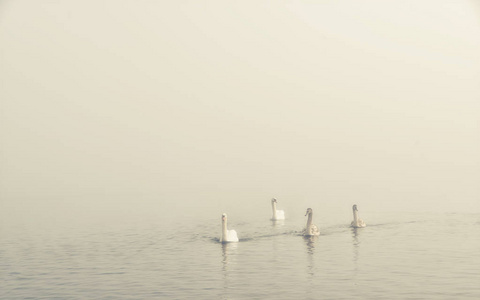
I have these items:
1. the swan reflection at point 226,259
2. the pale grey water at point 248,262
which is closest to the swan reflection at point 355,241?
the pale grey water at point 248,262

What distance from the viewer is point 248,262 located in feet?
130

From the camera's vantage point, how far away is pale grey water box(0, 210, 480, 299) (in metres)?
31.4

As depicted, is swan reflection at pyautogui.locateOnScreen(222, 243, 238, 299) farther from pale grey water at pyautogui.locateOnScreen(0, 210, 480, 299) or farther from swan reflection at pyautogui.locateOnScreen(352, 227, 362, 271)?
swan reflection at pyautogui.locateOnScreen(352, 227, 362, 271)

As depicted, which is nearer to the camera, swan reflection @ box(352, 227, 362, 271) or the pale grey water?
the pale grey water

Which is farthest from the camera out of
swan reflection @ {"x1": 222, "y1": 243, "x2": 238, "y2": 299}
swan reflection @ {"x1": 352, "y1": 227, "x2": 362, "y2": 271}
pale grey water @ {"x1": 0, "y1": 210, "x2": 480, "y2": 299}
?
swan reflection @ {"x1": 352, "y1": 227, "x2": 362, "y2": 271}

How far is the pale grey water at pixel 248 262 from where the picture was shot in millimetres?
31422

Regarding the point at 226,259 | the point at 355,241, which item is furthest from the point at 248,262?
the point at 355,241

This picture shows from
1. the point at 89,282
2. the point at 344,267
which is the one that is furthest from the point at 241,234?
the point at 89,282

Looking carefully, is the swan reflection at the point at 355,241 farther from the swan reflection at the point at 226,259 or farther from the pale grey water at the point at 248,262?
the swan reflection at the point at 226,259

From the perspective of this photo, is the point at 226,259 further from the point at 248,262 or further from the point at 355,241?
the point at 355,241

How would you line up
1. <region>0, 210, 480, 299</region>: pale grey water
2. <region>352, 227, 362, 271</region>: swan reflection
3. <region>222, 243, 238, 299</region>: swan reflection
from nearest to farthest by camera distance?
<region>0, 210, 480, 299</region>: pale grey water < <region>222, 243, 238, 299</region>: swan reflection < <region>352, 227, 362, 271</region>: swan reflection

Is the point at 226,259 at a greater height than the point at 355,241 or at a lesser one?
lesser

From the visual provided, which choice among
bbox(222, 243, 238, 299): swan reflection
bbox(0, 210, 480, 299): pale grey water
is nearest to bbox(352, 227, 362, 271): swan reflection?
bbox(0, 210, 480, 299): pale grey water

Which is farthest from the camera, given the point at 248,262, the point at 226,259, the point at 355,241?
the point at 355,241
